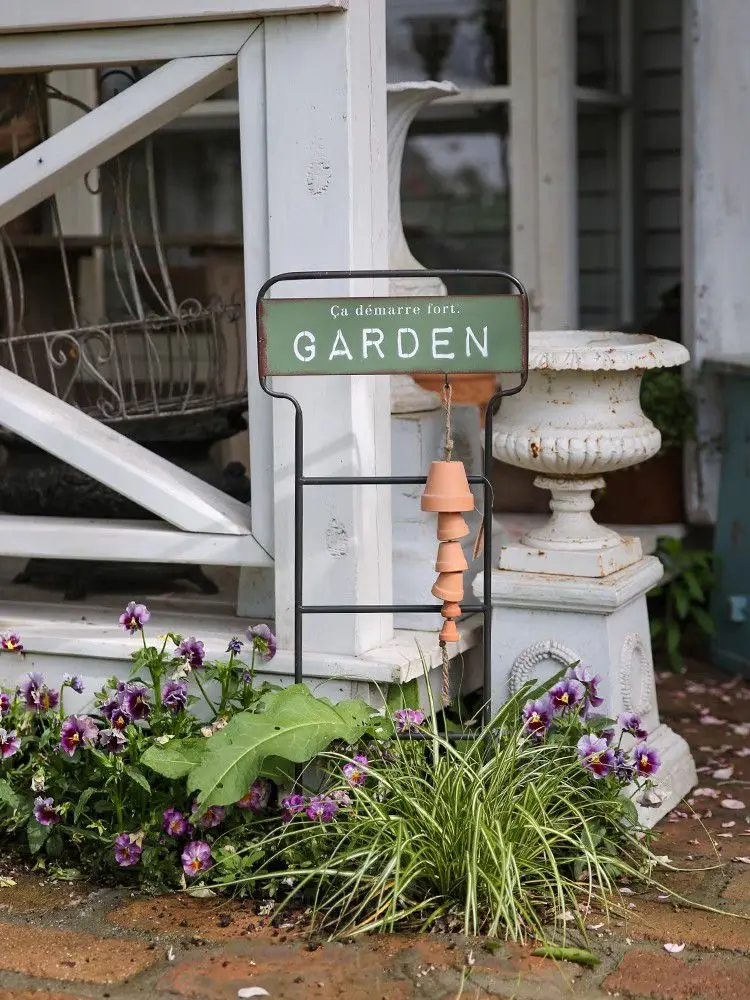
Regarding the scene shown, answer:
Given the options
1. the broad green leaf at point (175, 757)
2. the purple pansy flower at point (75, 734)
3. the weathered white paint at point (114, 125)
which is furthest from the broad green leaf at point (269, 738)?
the weathered white paint at point (114, 125)

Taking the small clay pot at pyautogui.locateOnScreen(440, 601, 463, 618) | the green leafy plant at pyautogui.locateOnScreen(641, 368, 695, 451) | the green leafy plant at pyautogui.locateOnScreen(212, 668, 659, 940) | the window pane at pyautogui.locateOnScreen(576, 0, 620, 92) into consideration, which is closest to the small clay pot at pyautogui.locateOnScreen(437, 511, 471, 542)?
the small clay pot at pyautogui.locateOnScreen(440, 601, 463, 618)

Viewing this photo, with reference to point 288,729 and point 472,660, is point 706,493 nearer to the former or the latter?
point 472,660

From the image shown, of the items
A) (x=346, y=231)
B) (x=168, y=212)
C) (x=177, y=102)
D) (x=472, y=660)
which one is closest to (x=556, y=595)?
(x=472, y=660)

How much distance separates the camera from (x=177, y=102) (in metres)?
3.41

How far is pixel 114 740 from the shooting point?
10.6 ft

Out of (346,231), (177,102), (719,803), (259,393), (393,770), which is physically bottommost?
(719,803)

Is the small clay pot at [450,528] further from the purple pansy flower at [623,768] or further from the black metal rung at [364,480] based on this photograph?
the purple pansy flower at [623,768]

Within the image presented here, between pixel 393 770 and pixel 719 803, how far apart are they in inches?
41.6

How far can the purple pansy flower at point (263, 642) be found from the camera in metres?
3.40

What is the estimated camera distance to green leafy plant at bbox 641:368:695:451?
16.6 ft

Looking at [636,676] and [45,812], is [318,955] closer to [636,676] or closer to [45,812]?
[45,812]

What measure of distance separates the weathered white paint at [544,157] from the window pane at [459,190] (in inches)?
4.9

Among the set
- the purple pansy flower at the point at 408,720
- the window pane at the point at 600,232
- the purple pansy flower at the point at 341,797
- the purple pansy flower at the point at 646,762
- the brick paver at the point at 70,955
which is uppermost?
the window pane at the point at 600,232

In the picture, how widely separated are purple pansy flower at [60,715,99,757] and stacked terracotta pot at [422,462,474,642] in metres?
0.83
